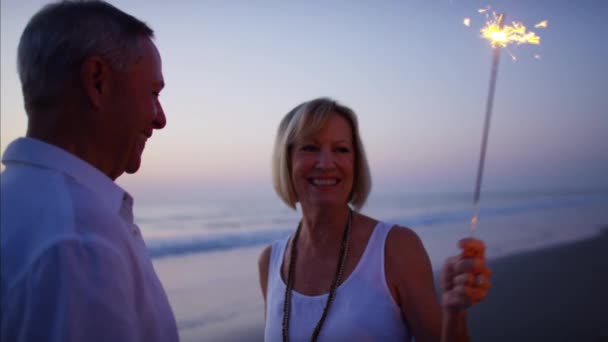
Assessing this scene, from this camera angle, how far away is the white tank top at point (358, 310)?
2965 mm

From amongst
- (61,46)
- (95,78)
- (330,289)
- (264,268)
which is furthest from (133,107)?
(264,268)

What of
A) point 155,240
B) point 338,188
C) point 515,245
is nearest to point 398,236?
point 338,188

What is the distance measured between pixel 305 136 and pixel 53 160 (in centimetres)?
207

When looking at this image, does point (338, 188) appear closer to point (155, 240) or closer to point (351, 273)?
point (351, 273)

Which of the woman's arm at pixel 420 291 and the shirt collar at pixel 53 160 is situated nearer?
the shirt collar at pixel 53 160

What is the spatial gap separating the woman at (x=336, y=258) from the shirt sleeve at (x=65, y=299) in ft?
6.19

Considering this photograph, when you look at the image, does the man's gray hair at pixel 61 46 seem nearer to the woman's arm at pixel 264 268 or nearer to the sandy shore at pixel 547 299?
the woman's arm at pixel 264 268

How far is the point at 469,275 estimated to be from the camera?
1900 millimetres

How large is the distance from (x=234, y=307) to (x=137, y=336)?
7402 mm

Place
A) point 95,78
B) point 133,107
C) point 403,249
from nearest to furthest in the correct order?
point 95,78, point 133,107, point 403,249

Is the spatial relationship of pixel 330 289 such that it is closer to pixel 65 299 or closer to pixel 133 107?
pixel 133 107

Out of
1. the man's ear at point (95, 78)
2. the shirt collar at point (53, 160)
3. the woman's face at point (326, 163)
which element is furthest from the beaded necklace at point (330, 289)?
the man's ear at point (95, 78)

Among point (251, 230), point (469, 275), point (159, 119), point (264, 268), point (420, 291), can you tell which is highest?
point (159, 119)

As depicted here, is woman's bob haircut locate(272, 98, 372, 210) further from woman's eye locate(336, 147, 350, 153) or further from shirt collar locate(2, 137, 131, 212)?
shirt collar locate(2, 137, 131, 212)
